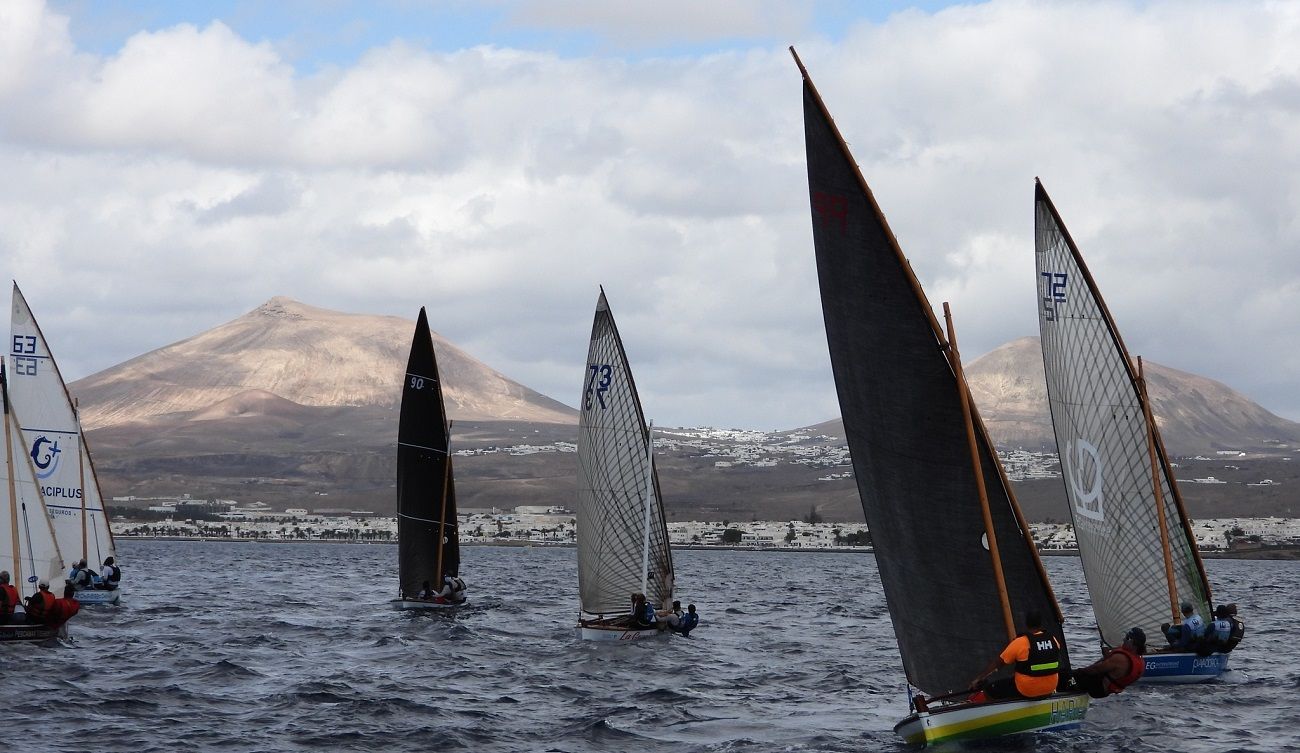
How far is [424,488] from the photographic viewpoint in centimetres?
6838

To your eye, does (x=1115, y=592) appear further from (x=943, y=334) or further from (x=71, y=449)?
(x=71, y=449)

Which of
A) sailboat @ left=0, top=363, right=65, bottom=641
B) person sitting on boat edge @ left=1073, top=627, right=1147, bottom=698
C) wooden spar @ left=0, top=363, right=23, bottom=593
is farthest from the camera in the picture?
wooden spar @ left=0, top=363, right=23, bottom=593

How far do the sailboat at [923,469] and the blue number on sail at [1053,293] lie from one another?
14.1 metres

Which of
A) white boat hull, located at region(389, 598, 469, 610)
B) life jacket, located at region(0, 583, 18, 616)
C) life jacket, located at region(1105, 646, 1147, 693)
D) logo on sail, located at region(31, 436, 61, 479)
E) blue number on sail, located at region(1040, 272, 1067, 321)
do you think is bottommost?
white boat hull, located at region(389, 598, 469, 610)

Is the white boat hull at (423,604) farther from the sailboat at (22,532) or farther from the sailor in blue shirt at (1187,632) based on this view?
the sailor in blue shirt at (1187,632)

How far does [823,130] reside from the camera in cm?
2683

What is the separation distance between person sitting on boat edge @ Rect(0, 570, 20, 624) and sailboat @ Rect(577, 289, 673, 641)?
59.9 feet

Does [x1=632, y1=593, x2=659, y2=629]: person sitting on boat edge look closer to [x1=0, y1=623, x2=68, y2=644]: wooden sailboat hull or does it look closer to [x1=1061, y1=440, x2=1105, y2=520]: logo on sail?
[x1=1061, y1=440, x2=1105, y2=520]: logo on sail

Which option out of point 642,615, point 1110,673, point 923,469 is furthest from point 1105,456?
point 642,615

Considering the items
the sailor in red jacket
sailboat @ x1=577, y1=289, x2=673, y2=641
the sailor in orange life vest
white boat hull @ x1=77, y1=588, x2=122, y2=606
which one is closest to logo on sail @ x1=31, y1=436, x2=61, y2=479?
white boat hull @ x1=77, y1=588, x2=122, y2=606

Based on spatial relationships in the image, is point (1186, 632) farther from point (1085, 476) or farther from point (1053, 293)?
point (1053, 293)

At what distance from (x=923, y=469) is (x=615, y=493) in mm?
28735

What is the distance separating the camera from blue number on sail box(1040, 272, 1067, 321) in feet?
135

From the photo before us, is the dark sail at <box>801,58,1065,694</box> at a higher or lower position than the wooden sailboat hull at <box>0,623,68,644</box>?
higher
